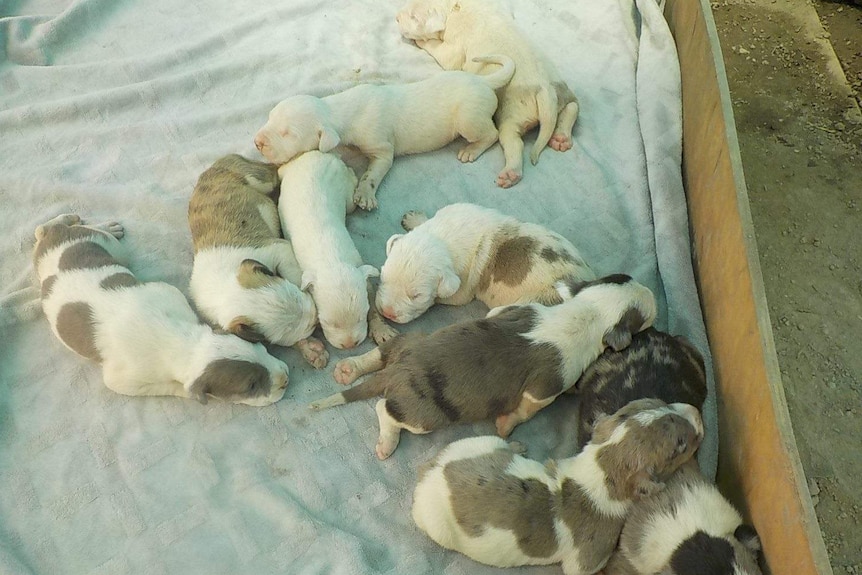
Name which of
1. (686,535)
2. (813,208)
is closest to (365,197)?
(686,535)

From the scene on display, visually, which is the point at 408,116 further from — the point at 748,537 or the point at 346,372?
the point at 748,537

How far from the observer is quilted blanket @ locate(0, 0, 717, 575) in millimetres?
2771

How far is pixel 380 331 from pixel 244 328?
632 millimetres

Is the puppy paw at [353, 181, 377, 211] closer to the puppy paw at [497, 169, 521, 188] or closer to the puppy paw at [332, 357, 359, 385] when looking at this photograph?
the puppy paw at [497, 169, 521, 188]

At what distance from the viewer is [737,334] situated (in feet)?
9.37

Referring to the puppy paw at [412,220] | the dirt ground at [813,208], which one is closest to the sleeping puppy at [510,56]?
the puppy paw at [412,220]

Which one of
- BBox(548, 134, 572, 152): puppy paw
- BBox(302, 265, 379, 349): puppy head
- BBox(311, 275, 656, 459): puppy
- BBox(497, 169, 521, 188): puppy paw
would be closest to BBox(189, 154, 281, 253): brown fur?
BBox(302, 265, 379, 349): puppy head

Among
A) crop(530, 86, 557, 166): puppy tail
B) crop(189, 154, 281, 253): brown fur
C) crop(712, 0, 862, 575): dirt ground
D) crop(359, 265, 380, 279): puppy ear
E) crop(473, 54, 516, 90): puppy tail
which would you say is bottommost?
crop(712, 0, 862, 575): dirt ground

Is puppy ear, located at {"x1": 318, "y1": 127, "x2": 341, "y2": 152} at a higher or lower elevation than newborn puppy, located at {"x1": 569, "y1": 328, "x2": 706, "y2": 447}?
higher

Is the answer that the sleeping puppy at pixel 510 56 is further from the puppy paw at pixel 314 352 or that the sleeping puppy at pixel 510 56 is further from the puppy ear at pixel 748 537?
the puppy ear at pixel 748 537

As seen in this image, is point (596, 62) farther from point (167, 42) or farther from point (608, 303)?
point (167, 42)

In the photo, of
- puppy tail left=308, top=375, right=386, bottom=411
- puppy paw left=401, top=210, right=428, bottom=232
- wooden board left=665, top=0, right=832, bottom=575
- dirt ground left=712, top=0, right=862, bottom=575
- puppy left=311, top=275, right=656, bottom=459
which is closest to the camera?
wooden board left=665, top=0, right=832, bottom=575

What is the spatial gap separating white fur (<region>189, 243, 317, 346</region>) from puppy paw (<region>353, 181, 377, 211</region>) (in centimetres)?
59

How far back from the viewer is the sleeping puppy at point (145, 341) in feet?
9.70
